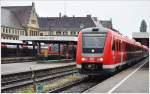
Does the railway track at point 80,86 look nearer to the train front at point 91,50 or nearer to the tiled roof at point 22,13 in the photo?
the train front at point 91,50

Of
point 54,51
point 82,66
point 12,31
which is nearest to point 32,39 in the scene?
point 54,51

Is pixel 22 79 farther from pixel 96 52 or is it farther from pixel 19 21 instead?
pixel 19 21

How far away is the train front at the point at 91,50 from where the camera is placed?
75.4 feet

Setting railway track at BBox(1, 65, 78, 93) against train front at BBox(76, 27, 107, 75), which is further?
train front at BBox(76, 27, 107, 75)

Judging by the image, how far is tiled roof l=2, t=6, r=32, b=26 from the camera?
10631 cm

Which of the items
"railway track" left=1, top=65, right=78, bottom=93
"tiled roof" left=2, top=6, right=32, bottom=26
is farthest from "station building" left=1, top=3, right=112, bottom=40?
"railway track" left=1, top=65, right=78, bottom=93

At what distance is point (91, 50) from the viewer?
Answer: 918 inches

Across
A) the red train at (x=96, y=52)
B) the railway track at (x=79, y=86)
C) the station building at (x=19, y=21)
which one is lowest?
the railway track at (x=79, y=86)

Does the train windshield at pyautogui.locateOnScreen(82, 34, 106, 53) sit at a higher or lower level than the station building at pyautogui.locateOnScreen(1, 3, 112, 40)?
lower

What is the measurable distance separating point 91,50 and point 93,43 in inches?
16.6

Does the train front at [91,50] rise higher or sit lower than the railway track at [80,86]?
higher

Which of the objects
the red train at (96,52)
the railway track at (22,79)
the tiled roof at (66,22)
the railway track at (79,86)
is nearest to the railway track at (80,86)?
the railway track at (79,86)

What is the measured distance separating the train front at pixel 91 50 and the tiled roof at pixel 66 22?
321 ft

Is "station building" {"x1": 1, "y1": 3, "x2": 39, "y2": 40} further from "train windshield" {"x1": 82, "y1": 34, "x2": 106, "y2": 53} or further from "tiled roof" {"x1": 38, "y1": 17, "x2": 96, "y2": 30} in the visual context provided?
"train windshield" {"x1": 82, "y1": 34, "x2": 106, "y2": 53}
